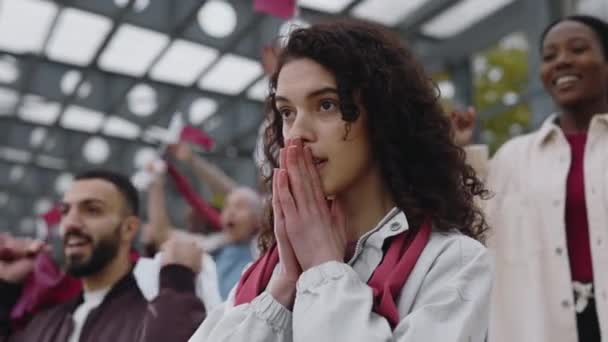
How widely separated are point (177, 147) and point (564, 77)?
202 cm

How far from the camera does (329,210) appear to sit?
109cm

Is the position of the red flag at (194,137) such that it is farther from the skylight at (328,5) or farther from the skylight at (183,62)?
the skylight at (183,62)

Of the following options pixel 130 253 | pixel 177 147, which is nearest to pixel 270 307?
pixel 130 253

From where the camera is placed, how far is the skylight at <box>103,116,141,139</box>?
30.2ft

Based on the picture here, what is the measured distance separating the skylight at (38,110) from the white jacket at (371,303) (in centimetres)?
776

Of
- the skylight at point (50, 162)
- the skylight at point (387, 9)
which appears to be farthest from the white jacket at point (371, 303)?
the skylight at point (50, 162)

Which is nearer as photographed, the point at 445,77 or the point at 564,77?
the point at 564,77

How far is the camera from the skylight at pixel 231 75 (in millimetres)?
6395

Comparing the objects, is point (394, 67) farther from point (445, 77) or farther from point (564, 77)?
point (445, 77)

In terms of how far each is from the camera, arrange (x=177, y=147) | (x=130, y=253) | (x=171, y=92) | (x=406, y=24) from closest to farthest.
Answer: (x=130, y=253)
(x=177, y=147)
(x=406, y=24)
(x=171, y=92)

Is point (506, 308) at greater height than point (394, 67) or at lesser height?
lesser

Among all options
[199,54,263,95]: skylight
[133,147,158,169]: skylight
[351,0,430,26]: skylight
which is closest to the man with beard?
[351,0,430,26]: skylight

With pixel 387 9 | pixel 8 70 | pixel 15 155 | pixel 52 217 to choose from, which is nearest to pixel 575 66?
pixel 52 217

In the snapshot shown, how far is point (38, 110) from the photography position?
29.9 feet
